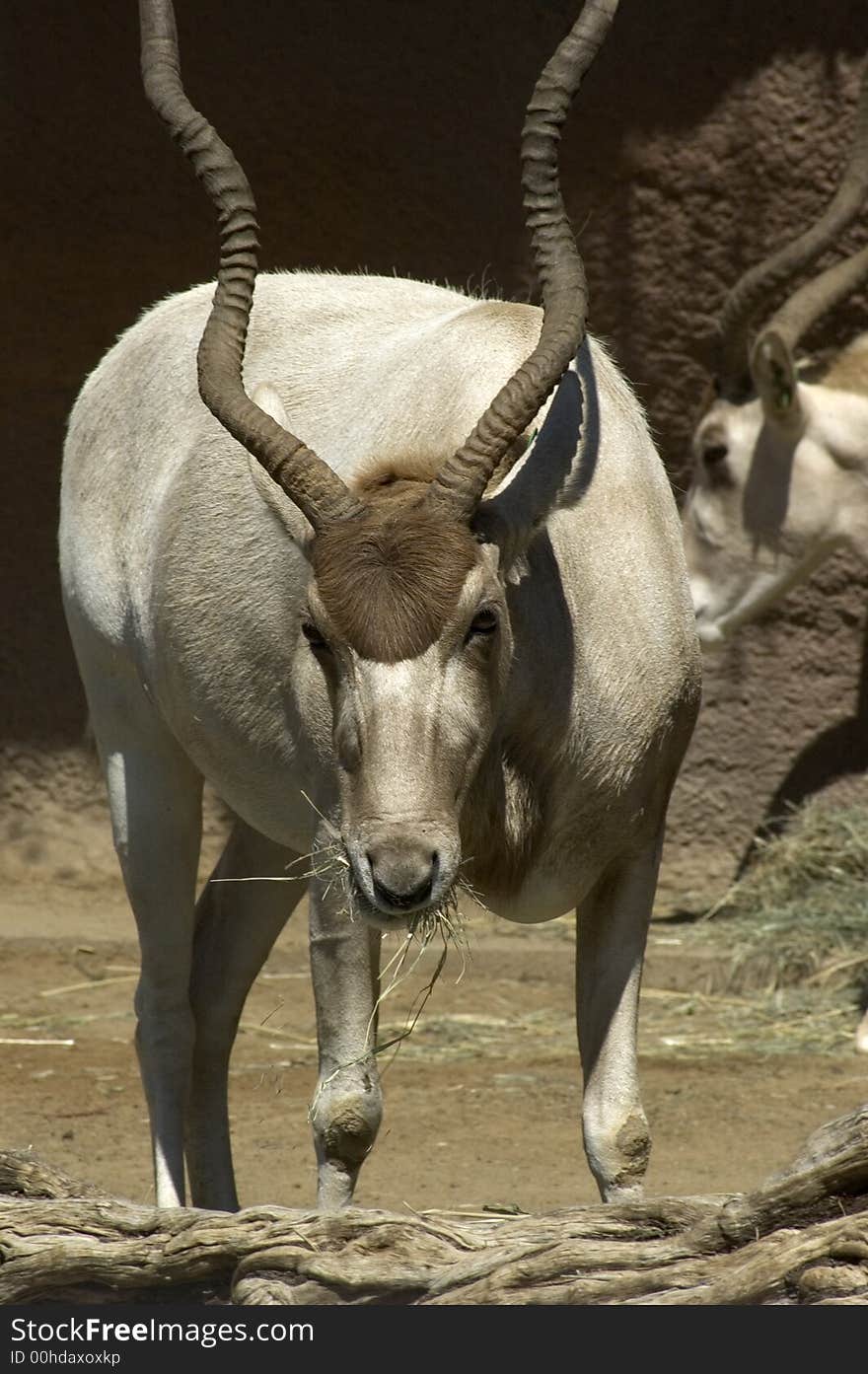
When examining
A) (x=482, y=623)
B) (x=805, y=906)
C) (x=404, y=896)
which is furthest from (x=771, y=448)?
(x=404, y=896)

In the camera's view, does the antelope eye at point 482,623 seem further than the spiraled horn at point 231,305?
No

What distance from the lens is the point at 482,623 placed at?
12.2 ft

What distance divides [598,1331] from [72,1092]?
146 inches

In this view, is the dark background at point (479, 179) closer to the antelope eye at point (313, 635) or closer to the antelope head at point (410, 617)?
the antelope head at point (410, 617)

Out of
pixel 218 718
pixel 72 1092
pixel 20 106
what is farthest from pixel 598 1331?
pixel 20 106

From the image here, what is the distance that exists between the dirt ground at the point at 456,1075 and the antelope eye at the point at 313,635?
1876mm

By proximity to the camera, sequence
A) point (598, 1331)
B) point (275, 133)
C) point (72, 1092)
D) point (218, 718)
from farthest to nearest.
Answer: point (275, 133) < point (72, 1092) < point (218, 718) < point (598, 1331)

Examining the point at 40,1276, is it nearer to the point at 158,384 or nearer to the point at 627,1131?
the point at 627,1131

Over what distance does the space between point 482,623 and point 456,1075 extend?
3.45 m

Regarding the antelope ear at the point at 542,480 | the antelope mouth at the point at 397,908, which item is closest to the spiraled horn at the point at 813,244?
the antelope ear at the point at 542,480

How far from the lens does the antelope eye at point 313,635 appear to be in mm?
3752

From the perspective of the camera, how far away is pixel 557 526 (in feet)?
14.1

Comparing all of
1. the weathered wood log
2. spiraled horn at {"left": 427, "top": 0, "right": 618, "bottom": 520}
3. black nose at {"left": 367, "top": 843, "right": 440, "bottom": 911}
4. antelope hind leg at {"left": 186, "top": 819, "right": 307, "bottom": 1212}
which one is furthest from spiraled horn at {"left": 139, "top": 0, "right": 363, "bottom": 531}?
antelope hind leg at {"left": 186, "top": 819, "right": 307, "bottom": 1212}

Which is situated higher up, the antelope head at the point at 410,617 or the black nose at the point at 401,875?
the antelope head at the point at 410,617
